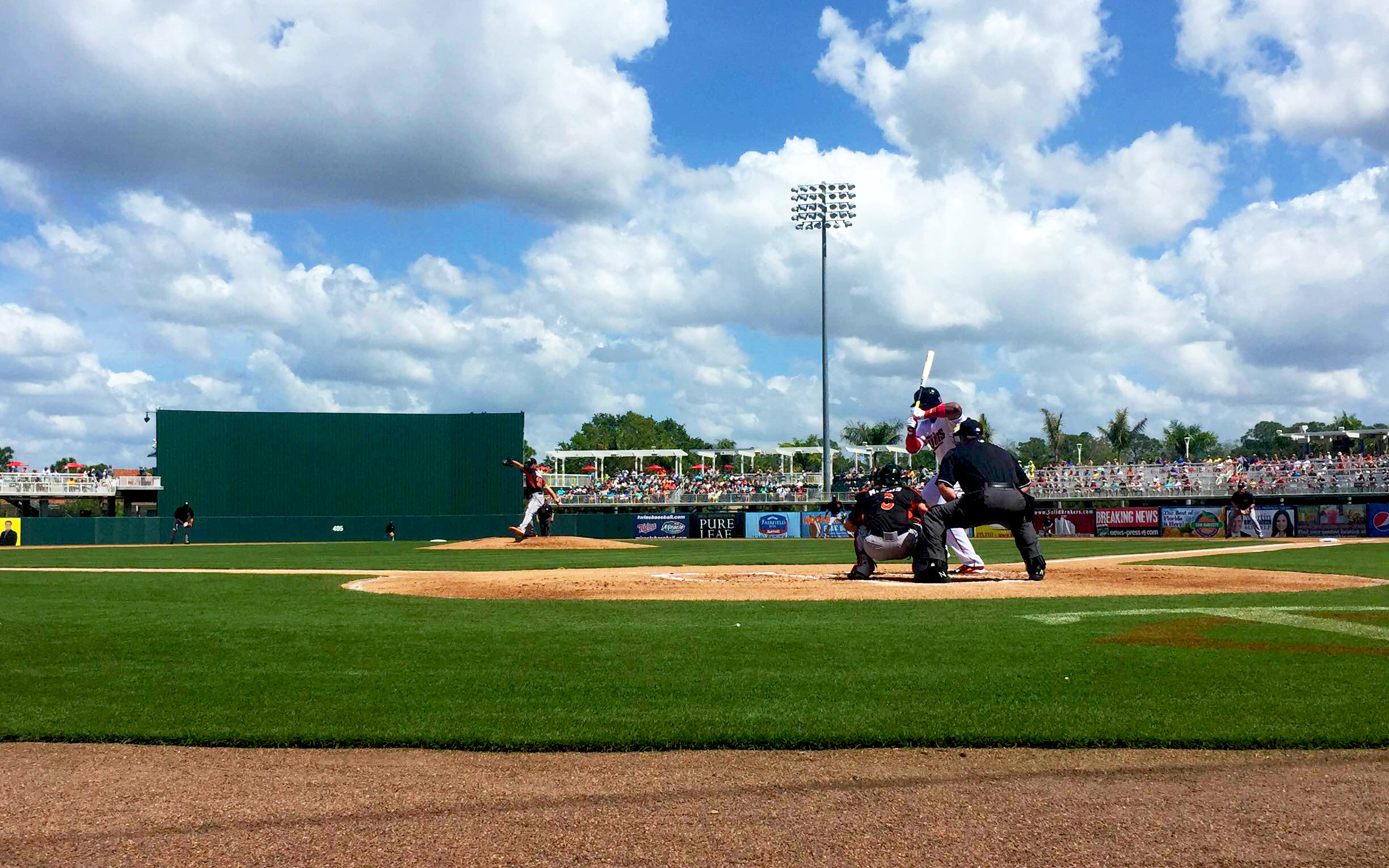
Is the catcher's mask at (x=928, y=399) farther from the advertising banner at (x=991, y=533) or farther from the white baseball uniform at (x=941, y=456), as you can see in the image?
the advertising banner at (x=991, y=533)

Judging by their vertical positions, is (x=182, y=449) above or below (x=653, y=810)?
above

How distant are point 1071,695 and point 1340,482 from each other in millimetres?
47033

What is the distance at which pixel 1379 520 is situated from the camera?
4000cm

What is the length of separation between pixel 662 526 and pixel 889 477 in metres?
35.2

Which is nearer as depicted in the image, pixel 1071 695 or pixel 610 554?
pixel 1071 695

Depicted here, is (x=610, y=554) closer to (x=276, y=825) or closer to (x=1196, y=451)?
(x=276, y=825)

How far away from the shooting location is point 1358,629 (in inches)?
374

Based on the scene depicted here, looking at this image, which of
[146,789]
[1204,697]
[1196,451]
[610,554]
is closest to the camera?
[146,789]

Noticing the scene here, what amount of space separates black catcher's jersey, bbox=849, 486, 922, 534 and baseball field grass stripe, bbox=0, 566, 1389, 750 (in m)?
4.05

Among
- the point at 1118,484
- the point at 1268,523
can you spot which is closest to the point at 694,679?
the point at 1268,523

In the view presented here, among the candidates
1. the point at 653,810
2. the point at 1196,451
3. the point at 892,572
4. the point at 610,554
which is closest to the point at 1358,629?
the point at 653,810

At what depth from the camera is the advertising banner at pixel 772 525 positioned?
50.3 meters

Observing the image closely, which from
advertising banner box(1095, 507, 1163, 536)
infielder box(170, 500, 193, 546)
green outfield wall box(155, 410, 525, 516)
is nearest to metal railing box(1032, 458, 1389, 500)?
advertising banner box(1095, 507, 1163, 536)

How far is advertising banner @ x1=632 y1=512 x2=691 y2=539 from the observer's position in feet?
167
